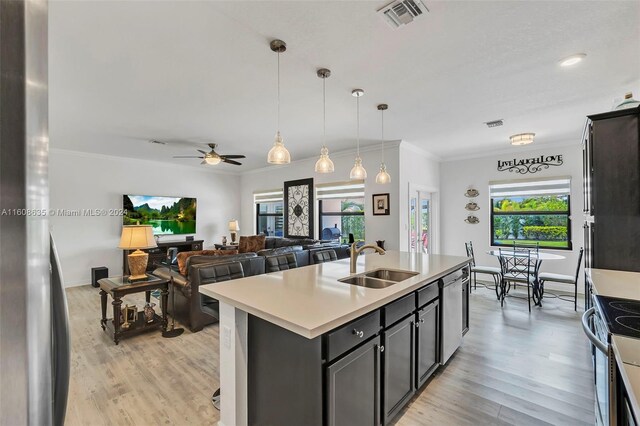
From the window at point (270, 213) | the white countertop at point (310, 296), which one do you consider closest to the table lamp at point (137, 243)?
the white countertop at point (310, 296)

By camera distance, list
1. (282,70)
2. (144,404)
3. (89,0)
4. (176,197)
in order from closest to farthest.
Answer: (89,0)
(144,404)
(282,70)
(176,197)

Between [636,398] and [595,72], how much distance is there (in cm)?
313

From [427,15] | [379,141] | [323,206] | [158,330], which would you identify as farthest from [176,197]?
[427,15]

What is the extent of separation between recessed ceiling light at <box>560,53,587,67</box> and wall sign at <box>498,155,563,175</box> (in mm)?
3413

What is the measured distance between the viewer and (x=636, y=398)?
0.86 meters

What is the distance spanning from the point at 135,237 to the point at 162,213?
13.1 feet

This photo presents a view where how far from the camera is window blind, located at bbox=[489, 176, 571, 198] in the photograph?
17.0 feet

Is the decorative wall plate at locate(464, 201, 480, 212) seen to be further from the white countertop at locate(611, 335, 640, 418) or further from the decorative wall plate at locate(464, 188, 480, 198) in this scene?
the white countertop at locate(611, 335, 640, 418)

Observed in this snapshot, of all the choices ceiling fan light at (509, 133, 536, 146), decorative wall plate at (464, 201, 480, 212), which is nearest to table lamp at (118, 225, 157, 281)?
ceiling fan light at (509, 133, 536, 146)

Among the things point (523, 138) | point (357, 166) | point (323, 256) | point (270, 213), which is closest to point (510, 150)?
point (523, 138)

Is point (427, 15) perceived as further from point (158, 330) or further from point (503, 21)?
point (158, 330)

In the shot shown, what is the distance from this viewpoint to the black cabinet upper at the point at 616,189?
7.36ft

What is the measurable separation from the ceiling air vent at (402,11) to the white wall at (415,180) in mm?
3284

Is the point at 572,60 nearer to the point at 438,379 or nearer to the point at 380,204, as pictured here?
the point at 438,379
